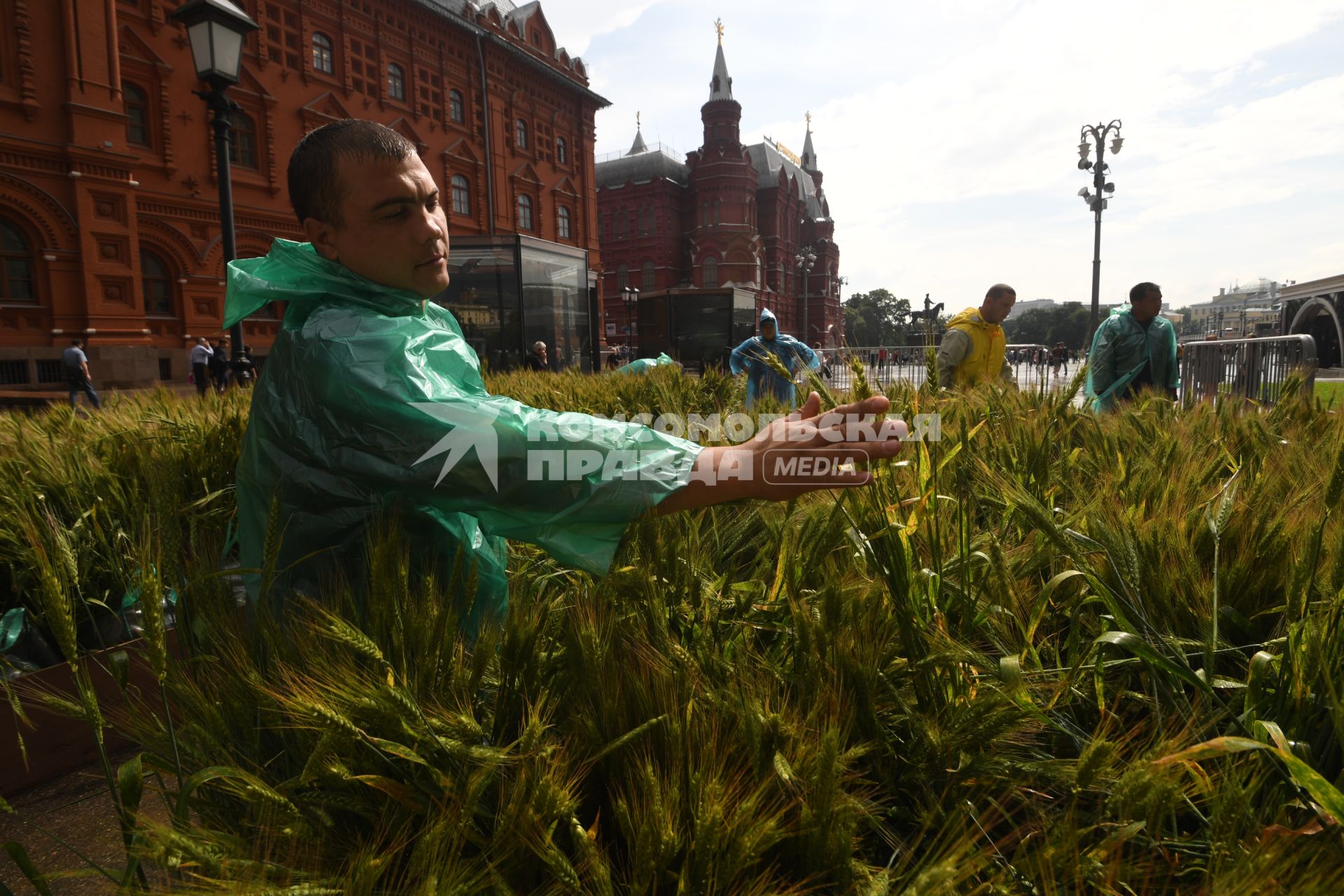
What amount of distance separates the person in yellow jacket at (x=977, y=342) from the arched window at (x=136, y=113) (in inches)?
888

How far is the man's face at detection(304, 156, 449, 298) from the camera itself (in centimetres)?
142

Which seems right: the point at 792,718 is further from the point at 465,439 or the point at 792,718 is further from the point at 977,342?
the point at 977,342

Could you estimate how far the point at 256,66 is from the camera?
2173 centimetres

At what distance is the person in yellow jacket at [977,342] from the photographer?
5.48 meters

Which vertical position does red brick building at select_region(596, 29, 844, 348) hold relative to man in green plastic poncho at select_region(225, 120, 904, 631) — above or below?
above

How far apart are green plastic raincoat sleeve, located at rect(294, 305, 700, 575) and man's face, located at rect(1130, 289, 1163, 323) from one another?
6.13 m

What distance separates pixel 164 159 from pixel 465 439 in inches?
952

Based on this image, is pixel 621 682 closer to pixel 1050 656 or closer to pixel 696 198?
pixel 1050 656

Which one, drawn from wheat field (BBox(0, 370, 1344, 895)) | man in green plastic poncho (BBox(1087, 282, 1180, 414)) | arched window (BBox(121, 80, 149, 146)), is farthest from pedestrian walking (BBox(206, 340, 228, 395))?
wheat field (BBox(0, 370, 1344, 895))

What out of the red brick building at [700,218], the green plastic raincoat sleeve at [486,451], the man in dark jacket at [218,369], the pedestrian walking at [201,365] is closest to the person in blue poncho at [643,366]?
the green plastic raincoat sleeve at [486,451]

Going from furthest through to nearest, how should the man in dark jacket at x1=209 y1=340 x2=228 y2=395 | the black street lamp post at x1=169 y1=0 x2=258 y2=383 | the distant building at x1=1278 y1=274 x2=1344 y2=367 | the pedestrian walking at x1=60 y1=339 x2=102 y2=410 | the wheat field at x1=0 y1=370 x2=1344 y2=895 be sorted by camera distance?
1. the distant building at x1=1278 y1=274 x2=1344 y2=367
2. the man in dark jacket at x1=209 y1=340 x2=228 y2=395
3. the pedestrian walking at x1=60 y1=339 x2=102 y2=410
4. the black street lamp post at x1=169 y1=0 x2=258 y2=383
5. the wheat field at x1=0 y1=370 x2=1344 y2=895

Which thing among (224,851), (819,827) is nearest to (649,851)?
(819,827)

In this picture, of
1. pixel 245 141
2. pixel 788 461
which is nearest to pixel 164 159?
pixel 245 141

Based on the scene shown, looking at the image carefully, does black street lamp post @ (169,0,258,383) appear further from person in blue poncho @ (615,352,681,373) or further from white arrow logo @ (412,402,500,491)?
white arrow logo @ (412,402,500,491)
